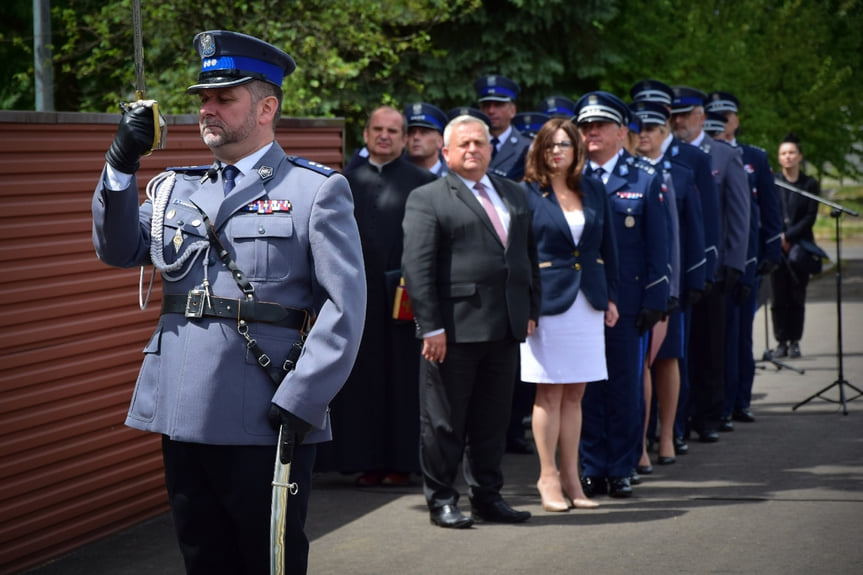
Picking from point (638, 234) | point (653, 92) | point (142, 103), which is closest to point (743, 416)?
point (653, 92)

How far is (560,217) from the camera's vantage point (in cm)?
813

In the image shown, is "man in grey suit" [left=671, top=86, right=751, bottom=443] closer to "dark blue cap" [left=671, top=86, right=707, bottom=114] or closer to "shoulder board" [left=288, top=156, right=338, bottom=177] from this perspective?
"dark blue cap" [left=671, top=86, right=707, bottom=114]

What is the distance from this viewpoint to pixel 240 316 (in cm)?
443

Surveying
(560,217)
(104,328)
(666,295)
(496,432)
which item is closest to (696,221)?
(666,295)

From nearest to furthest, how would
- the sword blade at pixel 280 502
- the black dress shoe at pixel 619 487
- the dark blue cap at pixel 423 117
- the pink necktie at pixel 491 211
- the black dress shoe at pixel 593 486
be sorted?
1. the sword blade at pixel 280 502
2. the pink necktie at pixel 491 211
3. the black dress shoe at pixel 619 487
4. the black dress shoe at pixel 593 486
5. the dark blue cap at pixel 423 117

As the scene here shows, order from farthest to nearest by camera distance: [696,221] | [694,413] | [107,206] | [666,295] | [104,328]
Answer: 1. [694,413]
2. [696,221]
3. [666,295]
4. [104,328]
5. [107,206]

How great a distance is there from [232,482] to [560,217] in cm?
404

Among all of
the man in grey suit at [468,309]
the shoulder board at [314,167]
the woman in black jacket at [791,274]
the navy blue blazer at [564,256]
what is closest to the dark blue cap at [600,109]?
the navy blue blazer at [564,256]

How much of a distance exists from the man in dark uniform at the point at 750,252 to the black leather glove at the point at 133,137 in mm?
7651

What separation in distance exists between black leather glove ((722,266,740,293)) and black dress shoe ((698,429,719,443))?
3.44 ft

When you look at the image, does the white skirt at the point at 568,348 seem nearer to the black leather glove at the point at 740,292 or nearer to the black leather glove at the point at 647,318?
the black leather glove at the point at 647,318

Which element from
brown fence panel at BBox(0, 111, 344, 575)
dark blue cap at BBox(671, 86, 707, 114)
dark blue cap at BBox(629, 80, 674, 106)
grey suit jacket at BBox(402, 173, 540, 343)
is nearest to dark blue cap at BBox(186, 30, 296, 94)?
brown fence panel at BBox(0, 111, 344, 575)

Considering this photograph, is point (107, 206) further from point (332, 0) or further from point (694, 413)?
point (332, 0)

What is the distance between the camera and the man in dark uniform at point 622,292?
8.58m
